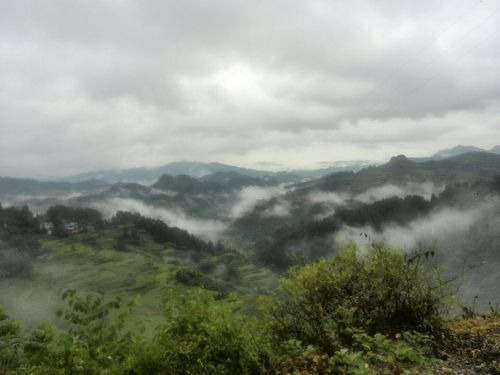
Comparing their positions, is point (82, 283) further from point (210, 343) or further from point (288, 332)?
point (210, 343)

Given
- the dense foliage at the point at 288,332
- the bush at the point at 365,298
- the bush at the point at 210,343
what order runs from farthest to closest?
1. the bush at the point at 365,298
2. the dense foliage at the point at 288,332
3. the bush at the point at 210,343

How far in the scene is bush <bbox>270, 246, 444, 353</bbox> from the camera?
427 inches

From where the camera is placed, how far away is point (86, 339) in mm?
12125

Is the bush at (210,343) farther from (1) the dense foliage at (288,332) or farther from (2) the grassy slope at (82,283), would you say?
(2) the grassy slope at (82,283)

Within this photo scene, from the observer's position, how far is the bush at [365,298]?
10852 millimetres

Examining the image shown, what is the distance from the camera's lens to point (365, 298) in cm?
1131

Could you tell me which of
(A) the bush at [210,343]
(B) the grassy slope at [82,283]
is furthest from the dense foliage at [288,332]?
(B) the grassy slope at [82,283]

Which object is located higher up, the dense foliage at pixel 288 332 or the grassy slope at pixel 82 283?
the dense foliage at pixel 288 332

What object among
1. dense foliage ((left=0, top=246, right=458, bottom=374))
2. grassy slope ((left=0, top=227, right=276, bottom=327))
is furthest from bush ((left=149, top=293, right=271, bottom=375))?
grassy slope ((left=0, top=227, right=276, bottom=327))

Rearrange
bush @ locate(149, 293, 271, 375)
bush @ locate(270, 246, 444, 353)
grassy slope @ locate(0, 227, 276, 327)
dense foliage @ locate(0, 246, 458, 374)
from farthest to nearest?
grassy slope @ locate(0, 227, 276, 327), bush @ locate(270, 246, 444, 353), dense foliage @ locate(0, 246, 458, 374), bush @ locate(149, 293, 271, 375)

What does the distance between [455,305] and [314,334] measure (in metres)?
4.35

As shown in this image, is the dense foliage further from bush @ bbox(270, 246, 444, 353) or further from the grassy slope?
the grassy slope

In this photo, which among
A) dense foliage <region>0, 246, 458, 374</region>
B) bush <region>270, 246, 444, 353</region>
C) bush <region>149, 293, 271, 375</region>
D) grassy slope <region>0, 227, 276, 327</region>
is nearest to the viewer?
bush <region>149, 293, 271, 375</region>

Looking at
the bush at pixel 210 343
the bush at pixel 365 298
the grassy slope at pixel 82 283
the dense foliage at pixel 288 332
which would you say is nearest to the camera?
the bush at pixel 210 343
